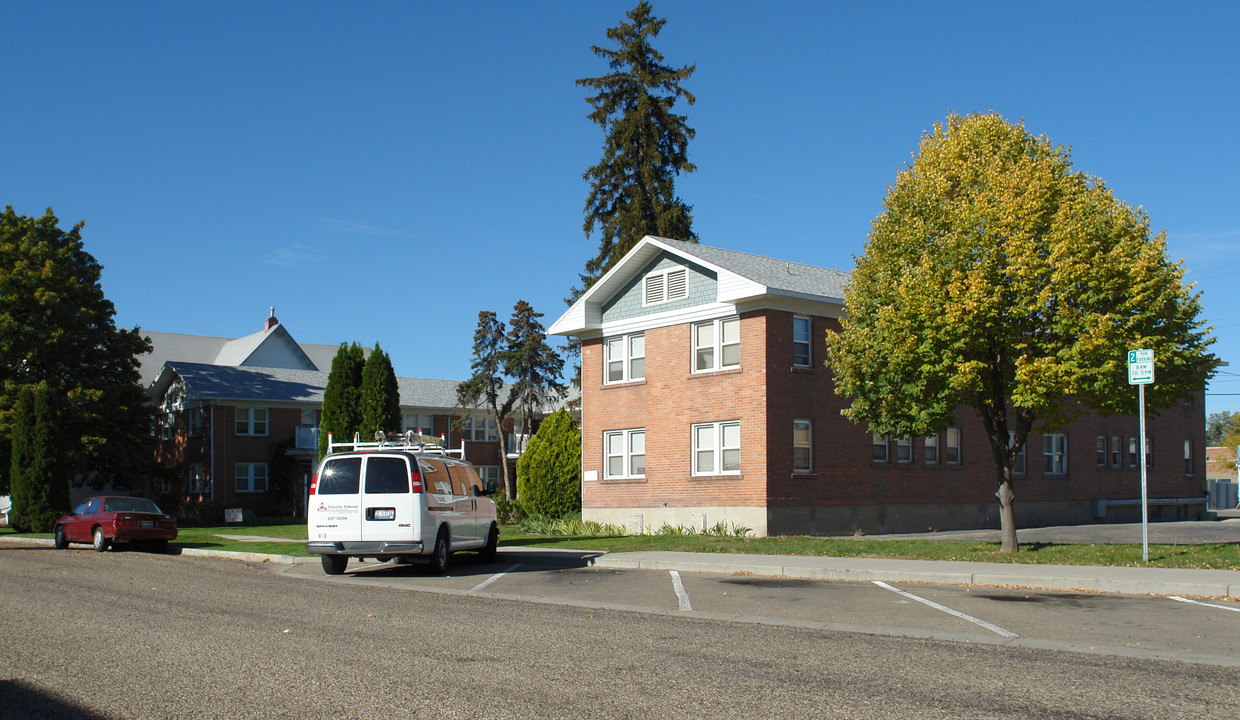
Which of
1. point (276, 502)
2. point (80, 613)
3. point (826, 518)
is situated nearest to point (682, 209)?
point (826, 518)

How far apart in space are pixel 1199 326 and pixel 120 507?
23289 millimetres

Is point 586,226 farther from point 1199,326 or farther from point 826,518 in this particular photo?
point 1199,326

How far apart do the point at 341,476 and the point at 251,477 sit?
35.1 m

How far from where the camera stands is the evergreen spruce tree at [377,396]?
37312mm

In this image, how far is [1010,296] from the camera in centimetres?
1806

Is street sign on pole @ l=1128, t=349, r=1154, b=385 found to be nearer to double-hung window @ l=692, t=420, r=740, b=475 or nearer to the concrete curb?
the concrete curb

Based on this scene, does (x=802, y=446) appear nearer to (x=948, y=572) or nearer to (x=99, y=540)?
(x=948, y=572)

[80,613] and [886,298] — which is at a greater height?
[886,298]

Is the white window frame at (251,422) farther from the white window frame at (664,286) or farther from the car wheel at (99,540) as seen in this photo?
the white window frame at (664,286)

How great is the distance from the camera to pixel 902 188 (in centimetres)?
1972

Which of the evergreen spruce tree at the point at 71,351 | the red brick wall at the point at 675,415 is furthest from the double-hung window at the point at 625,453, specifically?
the evergreen spruce tree at the point at 71,351

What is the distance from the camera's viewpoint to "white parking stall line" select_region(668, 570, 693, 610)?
12594 millimetres

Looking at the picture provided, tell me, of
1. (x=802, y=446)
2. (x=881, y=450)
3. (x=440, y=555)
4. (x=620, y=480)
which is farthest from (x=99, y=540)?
(x=881, y=450)

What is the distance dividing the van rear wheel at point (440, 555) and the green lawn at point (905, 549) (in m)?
4.76
